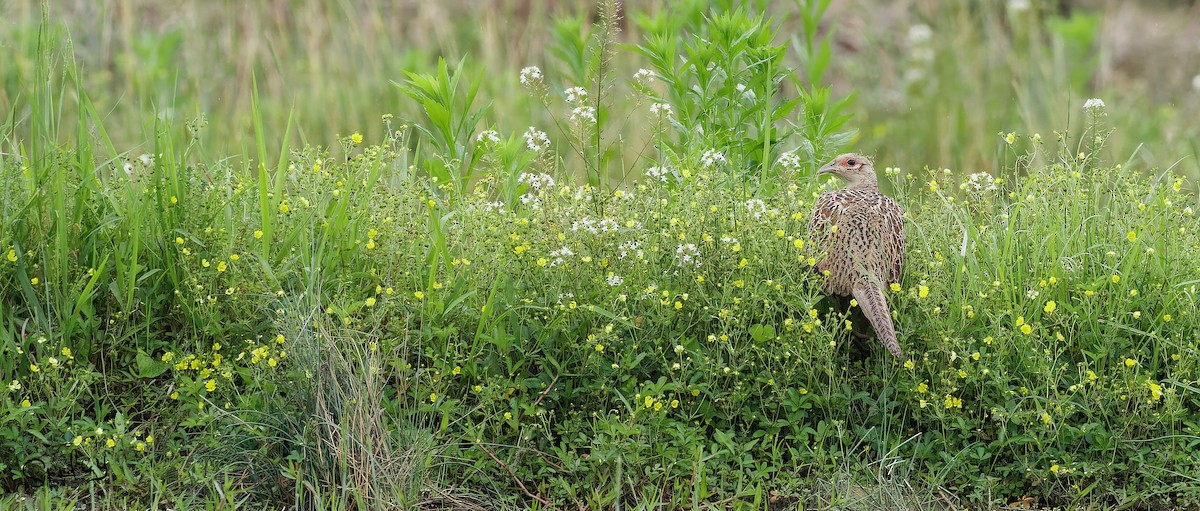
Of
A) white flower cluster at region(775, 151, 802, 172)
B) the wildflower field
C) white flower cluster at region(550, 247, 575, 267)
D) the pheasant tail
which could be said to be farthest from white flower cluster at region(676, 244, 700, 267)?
white flower cluster at region(775, 151, 802, 172)

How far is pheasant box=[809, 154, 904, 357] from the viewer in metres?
3.91

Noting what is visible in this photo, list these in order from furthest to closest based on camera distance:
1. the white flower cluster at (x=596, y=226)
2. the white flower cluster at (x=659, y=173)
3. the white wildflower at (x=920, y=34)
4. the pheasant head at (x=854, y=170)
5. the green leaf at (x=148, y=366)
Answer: the white wildflower at (x=920, y=34)
the pheasant head at (x=854, y=170)
the white flower cluster at (x=659, y=173)
the white flower cluster at (x=596, y=226)
the green leaf at (x=148, y=366)

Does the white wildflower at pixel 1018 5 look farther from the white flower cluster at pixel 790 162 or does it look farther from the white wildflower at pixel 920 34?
the white flower cluster at pixel 790 162

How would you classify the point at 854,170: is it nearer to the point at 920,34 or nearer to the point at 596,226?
the point at 596,226

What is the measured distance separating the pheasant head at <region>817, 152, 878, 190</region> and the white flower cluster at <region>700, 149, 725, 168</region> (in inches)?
20.8

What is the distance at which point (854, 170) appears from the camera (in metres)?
4.75

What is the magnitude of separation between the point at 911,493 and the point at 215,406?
210 cm

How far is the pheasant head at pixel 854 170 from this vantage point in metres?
4.73

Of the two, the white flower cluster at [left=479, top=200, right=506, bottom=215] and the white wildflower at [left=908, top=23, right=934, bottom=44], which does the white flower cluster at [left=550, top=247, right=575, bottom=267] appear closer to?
the white flower cluster at [left=479, top=200, right=506, bottom=215]

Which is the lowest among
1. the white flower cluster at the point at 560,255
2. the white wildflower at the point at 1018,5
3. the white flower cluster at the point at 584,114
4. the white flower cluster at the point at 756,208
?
the white wildflower at the point at 1018,5

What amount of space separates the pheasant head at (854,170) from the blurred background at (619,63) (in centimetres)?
172

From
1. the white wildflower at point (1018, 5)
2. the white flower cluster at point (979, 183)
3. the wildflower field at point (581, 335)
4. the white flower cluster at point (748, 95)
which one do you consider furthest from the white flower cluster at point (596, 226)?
the white wildflower at point (1018, 5)

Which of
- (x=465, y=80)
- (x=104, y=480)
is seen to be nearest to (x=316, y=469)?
(x=104, y=480)

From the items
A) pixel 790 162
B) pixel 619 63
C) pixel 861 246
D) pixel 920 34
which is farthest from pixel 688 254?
pixel 920 34
